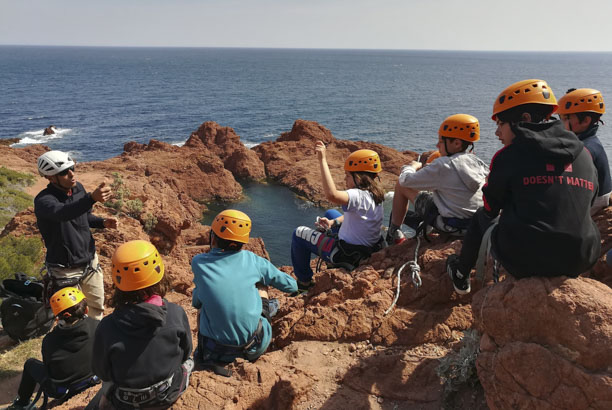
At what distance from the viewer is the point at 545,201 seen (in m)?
3.22

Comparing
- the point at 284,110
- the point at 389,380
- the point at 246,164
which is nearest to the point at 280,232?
the point at 246,164

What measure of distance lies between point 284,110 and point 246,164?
41226mm

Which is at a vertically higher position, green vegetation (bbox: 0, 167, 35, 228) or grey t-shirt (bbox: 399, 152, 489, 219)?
grey t-shirt (bbox: 399, 152, 489, 219)

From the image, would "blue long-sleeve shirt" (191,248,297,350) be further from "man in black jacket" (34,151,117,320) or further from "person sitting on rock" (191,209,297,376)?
"man in black jacket" (34,151,117,320)

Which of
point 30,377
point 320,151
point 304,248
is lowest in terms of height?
point 30,377

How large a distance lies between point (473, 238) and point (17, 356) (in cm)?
740

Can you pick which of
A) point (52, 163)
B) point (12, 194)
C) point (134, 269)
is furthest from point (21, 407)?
point (12, 194)

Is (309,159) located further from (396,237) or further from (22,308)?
(396,237)

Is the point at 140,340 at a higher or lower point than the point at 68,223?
lower

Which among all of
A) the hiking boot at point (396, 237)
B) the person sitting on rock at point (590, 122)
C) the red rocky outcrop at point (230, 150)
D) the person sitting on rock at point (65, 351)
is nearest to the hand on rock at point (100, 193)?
the person sitting on rock at point (65, 351)

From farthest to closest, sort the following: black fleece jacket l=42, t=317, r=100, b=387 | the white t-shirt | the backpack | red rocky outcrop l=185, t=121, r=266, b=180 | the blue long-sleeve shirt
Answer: red rocky outcrop l=185, t=121, r=266, b=180 < the backpack < the white t-shirt < black fleece jacket l=42, t=317, r=100, b=387 < the blue long-sleeve shirt

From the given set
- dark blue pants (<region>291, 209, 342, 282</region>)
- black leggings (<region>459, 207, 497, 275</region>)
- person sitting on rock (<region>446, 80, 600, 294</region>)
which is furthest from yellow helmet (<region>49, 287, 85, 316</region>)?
person sitting on rock (<region>446, 80, 600, 294</region>)

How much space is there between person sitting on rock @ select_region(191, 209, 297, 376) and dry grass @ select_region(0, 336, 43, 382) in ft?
13.1

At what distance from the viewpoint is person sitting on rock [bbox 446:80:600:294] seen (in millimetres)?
3193
